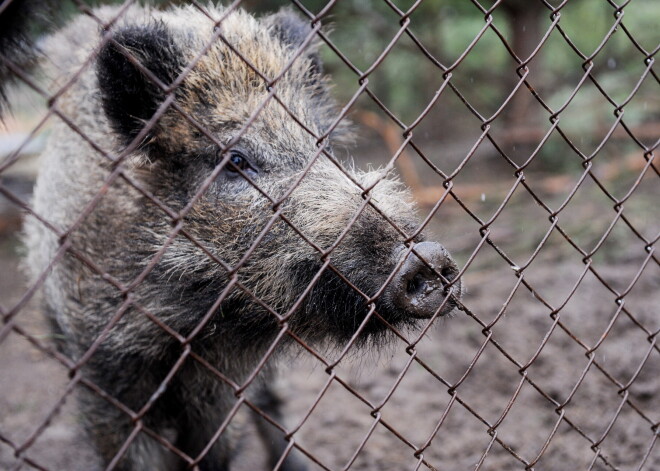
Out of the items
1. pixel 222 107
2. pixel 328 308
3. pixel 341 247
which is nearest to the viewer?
pixel 341 247

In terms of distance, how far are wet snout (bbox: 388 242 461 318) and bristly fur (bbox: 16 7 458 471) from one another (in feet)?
0.23

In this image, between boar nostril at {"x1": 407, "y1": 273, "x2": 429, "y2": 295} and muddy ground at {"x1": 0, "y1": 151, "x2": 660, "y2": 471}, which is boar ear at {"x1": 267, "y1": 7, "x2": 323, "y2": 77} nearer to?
muddy ground at {"x1": 0, "y1": 151, "x2": 660, "y2": 471}

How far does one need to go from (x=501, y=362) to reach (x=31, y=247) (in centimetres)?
328

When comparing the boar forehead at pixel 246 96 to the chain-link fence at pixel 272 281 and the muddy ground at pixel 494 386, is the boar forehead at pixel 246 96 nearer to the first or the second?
the chain-link fence at pixel 272 281

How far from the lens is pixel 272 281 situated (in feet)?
8.77

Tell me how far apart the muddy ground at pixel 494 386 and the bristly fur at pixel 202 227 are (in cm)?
49

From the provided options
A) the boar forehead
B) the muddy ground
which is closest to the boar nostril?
the boar forehead

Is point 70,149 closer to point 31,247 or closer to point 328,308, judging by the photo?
point 31,247

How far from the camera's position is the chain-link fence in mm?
2174

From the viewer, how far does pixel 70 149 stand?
367 cm

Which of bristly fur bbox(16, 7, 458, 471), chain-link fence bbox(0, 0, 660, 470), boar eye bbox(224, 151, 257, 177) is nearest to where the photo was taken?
chain-link fence bbox(0, 0, 660, 470)

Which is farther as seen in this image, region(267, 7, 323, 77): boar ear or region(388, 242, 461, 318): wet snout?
region(267, 7, 323, 77): boar ear

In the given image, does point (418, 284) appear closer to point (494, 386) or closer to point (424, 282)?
point (424, 282)

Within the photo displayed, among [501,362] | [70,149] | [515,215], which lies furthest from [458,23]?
[70,149]
